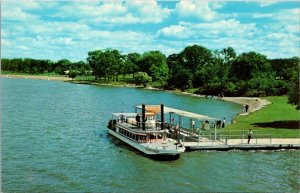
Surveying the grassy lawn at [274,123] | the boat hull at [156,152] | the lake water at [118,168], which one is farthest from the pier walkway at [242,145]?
the boat hull at [156,152]

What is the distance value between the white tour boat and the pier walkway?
2.27 metres

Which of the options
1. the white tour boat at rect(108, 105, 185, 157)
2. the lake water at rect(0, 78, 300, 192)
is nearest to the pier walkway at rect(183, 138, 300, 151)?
the lake water at rect(0, 78, 300, 192)

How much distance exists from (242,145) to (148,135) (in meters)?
10.4

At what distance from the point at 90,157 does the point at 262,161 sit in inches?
695

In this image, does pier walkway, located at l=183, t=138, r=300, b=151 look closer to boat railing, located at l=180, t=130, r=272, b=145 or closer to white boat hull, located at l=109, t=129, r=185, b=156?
boat railing, located at l=180, t=130, r=272, b=145

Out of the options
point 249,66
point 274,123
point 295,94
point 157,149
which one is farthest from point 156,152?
point 249,66

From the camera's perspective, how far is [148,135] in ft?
171

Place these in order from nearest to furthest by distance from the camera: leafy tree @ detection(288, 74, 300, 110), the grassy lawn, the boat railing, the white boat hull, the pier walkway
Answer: the white boat hull, the pier walkway, the boat railing, the grassy lawn, leafy tree @ detection(288, 74, 300, 110)

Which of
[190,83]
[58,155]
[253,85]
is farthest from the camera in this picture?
[190,83]

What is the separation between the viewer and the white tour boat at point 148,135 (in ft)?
157

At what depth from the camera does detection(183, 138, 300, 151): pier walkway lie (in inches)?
2016

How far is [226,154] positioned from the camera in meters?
49.8

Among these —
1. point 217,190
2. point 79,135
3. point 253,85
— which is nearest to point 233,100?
point 253,85

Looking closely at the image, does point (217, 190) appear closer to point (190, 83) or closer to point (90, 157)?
point (90, 157)
